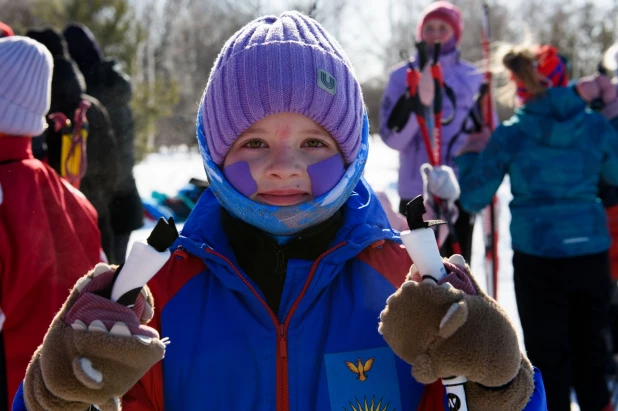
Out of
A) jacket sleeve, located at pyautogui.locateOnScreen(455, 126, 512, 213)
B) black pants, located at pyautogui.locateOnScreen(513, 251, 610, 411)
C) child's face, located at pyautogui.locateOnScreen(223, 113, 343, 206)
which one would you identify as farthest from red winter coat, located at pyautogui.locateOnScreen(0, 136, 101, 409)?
black pants, located at pyautogui.locateOnScreen(513, 251, 610, 411)

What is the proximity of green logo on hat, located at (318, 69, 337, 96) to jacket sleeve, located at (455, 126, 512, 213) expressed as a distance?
2007 millimetres

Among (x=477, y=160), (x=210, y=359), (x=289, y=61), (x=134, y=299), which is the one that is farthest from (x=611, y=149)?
(x=134, y=299)

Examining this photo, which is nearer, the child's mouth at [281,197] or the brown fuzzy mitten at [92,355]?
the brown fuzzy mitten at [92,355]

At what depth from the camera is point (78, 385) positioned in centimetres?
109

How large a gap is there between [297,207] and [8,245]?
1.27 metres

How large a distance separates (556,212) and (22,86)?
2.50 metres

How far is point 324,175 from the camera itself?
1464mm

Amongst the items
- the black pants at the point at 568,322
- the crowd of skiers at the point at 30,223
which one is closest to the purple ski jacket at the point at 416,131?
the black pants at the point at 568,322

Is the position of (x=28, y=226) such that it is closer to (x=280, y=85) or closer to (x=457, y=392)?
(x=280, y=85)

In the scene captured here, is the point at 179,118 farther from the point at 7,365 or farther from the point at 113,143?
the point at 7,365

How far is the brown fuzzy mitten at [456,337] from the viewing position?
111cm

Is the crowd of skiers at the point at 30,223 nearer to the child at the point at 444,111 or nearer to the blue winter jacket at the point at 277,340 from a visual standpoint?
the blue winter jacket at the point at 277,340

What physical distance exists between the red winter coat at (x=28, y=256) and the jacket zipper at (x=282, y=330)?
1096 millimetres

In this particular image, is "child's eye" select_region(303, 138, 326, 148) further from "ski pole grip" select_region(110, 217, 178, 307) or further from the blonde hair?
the blonde hair
